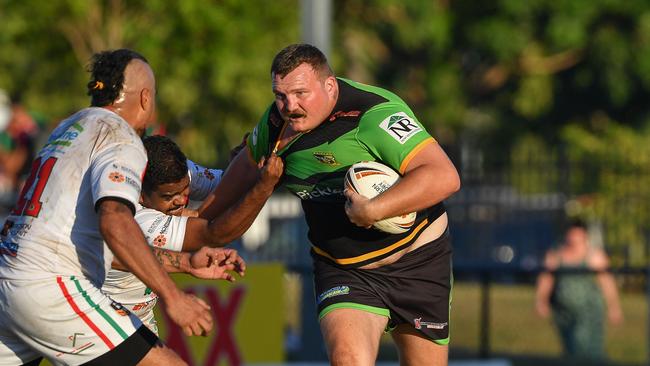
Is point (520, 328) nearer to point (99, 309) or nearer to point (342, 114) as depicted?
point (342, 114)

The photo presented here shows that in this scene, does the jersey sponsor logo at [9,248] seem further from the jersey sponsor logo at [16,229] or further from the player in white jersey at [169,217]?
the player in white jersey at [169,217]

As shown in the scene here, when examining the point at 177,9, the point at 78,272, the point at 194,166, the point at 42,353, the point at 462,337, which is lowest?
the point at 462,337

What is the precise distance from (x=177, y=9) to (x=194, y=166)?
29.1ft

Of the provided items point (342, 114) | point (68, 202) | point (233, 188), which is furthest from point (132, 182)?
point (233, 188)

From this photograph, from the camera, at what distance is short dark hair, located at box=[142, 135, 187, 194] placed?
6641 mm

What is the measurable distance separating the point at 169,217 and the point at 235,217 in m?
0.38

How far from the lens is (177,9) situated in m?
15.9

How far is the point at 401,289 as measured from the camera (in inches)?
275

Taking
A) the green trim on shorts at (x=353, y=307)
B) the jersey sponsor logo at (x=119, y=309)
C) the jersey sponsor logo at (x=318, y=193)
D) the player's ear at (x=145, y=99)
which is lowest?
the green trim on shorts at (x=353, y=307)

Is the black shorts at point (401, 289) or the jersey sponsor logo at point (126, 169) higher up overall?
the jersey sponsor logo at point (126, 169)

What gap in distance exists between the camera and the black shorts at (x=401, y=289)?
22.6 feet

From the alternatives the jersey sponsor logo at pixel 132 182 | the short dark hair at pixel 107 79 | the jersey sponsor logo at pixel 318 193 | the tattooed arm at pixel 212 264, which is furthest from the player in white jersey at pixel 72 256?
the jersey sponsor logo at pixel 318 193

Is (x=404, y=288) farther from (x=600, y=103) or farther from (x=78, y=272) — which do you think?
(x=600, y=103)

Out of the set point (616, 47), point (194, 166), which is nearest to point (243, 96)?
point (194, 166)
